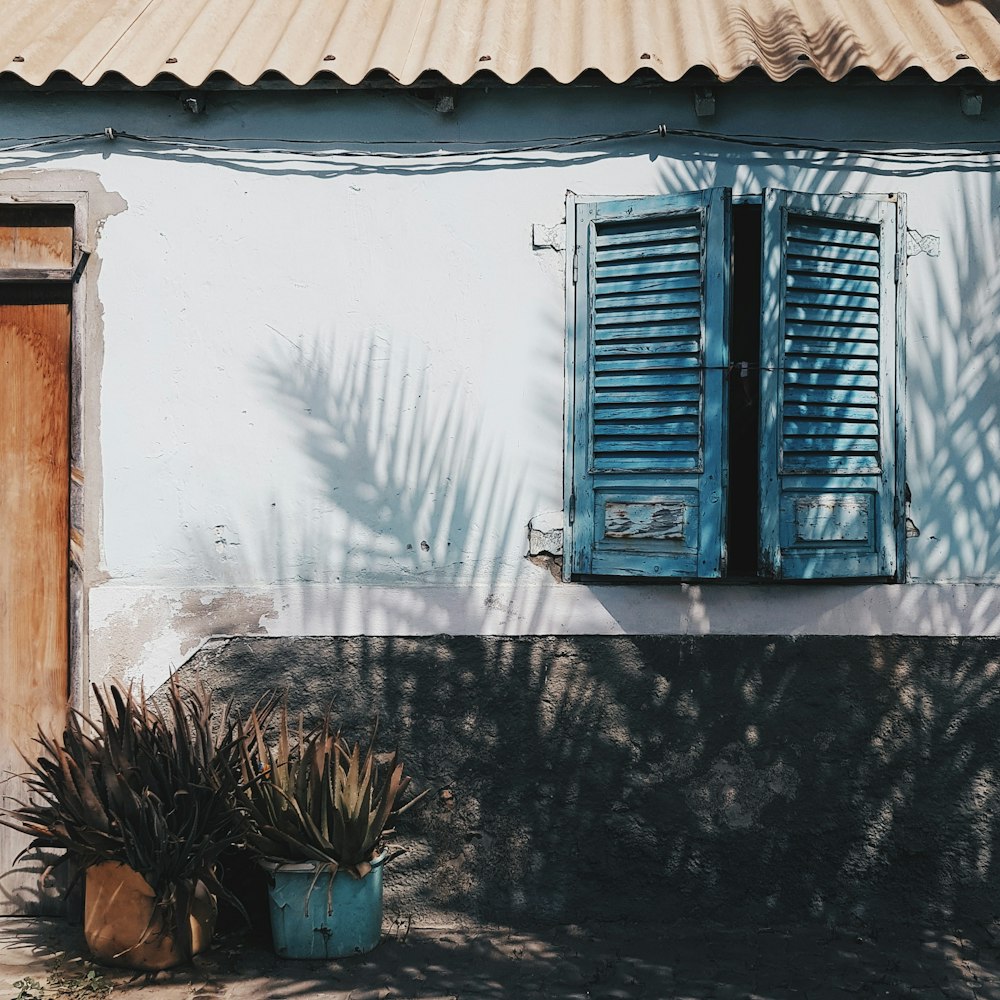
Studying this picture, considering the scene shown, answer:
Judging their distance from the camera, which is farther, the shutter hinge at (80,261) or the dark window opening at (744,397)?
the dark window opening at (744,397)

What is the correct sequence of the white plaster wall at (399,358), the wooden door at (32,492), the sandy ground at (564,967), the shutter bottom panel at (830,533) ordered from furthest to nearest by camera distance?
1. the wooden door at (32,492)
2. the white plaster wall at (399,358)
3. the shutter bottom panel at (830,533)
4. the sandy ground at (564,967)

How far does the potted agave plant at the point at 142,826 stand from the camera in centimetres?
425

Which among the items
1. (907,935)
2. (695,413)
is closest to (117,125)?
(695,413)

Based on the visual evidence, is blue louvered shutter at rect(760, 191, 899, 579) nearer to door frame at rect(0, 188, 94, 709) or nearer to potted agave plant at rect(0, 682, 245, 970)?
potted agave plant at rect(0, 682, 245, 970)

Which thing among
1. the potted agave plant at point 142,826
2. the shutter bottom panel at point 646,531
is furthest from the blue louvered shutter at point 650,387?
the potted agave plant at point 142,826

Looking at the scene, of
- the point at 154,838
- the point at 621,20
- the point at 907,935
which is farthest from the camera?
the point at 621,20

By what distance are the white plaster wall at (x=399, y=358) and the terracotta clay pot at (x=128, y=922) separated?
0.85 metres

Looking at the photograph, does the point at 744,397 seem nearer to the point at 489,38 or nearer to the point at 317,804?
the point at 489,38

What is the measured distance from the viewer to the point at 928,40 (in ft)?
16.1

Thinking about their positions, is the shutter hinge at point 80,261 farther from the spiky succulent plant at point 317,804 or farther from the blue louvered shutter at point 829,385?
the blue louvered shutter at point 829,385

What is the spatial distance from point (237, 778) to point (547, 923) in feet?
4.37

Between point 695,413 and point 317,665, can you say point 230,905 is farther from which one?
point 695,413

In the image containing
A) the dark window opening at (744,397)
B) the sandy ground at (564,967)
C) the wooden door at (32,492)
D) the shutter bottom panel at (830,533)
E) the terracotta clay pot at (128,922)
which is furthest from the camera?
the dark window opening at (744,397)

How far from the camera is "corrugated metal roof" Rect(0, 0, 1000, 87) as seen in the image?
15.5ft
